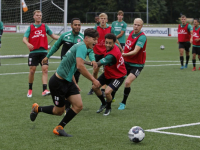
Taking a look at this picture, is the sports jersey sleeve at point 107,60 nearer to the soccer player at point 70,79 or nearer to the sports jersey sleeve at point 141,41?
the sports jersey sleeve at point 141,41

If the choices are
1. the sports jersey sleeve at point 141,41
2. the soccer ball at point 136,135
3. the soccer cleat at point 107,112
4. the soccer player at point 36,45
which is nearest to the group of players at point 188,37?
the soccer player at point 36,45

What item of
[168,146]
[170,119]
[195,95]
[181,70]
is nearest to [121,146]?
[168,146]

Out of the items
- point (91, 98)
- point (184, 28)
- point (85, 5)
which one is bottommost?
point (91, 98)

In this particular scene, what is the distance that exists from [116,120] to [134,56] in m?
1.99

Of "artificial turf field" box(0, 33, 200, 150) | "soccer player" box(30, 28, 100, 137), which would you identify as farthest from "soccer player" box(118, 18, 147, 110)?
"soccer player" box(30, 28, 100, 137)

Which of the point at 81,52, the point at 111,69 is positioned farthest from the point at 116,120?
the point at 81,52

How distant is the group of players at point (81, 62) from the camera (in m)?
6.24

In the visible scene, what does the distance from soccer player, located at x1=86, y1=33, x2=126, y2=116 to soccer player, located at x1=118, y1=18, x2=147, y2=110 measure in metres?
0.61

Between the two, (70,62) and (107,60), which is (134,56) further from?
(70,62)

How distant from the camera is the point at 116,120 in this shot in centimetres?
752

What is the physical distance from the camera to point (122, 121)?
7.42m

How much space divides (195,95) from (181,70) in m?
5.69

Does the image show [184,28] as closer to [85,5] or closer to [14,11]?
[14,11]

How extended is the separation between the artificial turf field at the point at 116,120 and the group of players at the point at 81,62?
339mm
